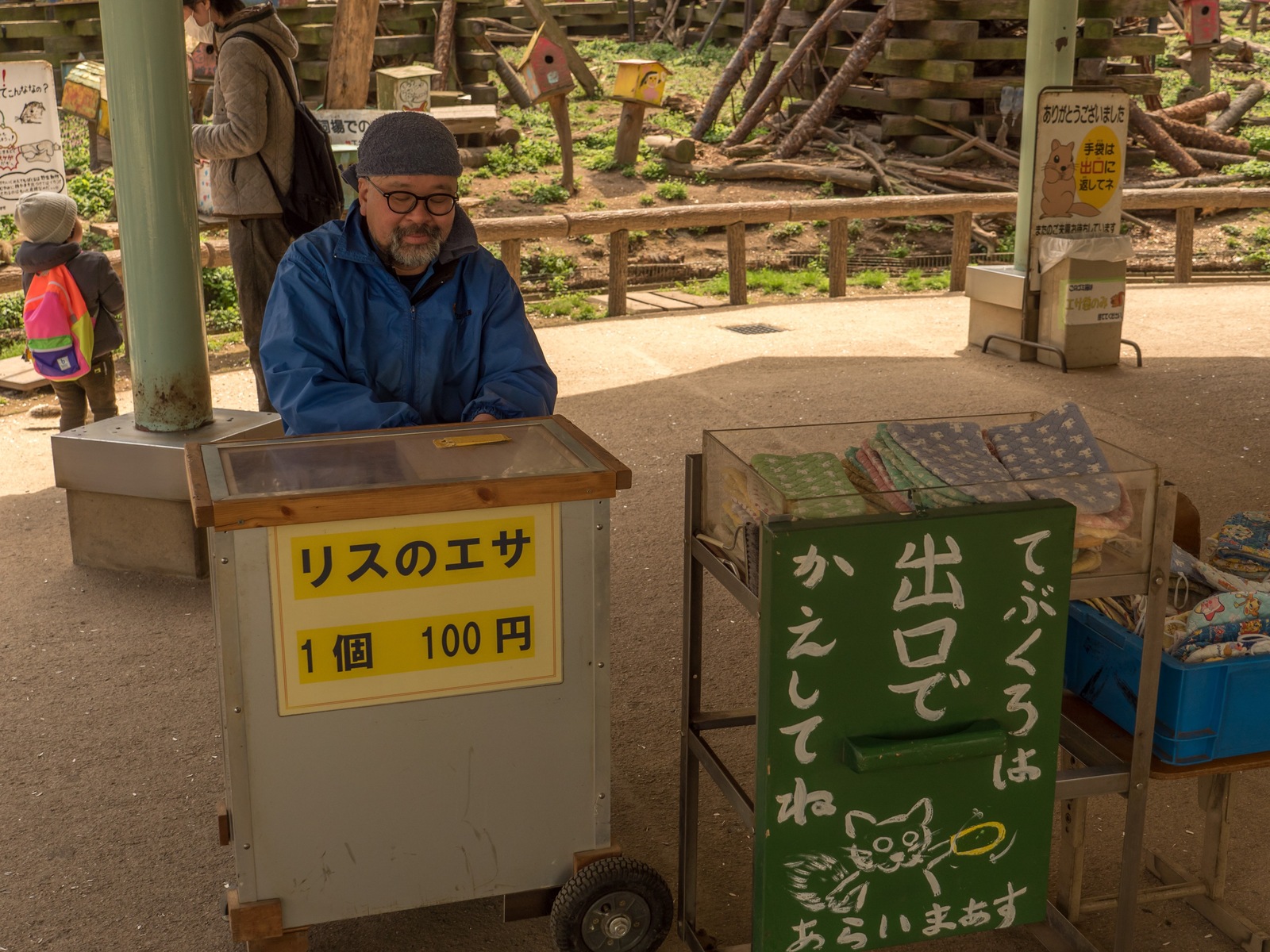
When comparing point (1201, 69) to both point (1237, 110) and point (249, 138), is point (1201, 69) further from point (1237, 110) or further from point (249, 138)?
point (249, 138)

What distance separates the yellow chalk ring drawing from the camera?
244 cm

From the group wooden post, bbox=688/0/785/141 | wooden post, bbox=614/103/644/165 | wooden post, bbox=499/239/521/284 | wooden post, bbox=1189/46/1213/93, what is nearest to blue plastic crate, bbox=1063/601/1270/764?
wooden post, bbox=499/239/521/284

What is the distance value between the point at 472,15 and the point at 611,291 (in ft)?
33.4

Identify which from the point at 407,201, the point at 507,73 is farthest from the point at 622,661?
the point at 507,73

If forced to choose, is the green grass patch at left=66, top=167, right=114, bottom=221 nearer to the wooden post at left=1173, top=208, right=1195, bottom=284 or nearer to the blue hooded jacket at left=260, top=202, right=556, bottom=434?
the wooden post at left=1173, top=208, right=1195, bottom=284

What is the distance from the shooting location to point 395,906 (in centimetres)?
254

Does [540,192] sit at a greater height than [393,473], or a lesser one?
lesser

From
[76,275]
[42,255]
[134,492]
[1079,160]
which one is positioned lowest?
[134,492]

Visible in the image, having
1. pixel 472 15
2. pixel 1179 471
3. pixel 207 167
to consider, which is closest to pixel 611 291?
pixel 207 167

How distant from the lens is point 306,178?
210 inches

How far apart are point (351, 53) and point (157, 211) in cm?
288

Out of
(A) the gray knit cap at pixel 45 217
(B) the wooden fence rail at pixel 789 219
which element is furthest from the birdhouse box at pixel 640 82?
(A) the gray knit cap at pixel 45 217

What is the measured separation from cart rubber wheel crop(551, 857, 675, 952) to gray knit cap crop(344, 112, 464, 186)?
1578mm

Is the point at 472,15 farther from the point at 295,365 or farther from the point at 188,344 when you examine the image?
the point at 295,365
